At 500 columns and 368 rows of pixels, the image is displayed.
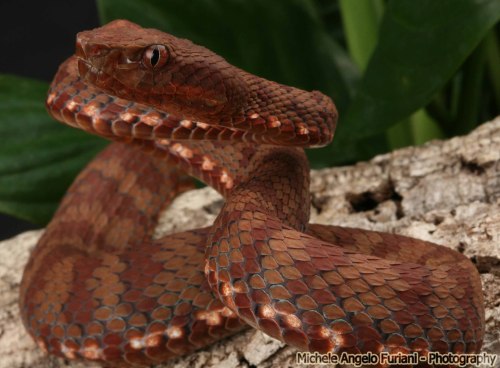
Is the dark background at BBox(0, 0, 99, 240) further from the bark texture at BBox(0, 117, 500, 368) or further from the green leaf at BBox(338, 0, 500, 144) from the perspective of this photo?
the green leaf at BBox(338, 0, 500, 144)

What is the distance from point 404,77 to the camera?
9.20 ft

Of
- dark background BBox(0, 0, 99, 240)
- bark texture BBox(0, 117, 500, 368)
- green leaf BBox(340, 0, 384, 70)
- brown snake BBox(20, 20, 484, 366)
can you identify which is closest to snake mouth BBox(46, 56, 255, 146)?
brown snake BBox(20, 20, 484, 366)

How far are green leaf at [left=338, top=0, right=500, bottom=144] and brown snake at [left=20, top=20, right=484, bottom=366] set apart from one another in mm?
546

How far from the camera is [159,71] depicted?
1.92 m

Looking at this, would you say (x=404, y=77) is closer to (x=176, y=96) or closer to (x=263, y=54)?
(x=263, y=54)

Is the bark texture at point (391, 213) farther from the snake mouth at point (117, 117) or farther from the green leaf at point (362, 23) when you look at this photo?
the green leaf at point (362, 23)

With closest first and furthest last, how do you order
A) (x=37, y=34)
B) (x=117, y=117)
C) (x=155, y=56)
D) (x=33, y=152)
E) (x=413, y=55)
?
(x=155, y=56)
(x=117, y=117)
(x=413, y=55)
(x=33, y=152)
(x=37, y=34)

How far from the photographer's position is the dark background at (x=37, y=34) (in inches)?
209

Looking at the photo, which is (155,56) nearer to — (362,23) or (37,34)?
(362,23)

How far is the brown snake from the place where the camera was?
5.79 ft

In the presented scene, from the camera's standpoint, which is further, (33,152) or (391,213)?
(33,152)

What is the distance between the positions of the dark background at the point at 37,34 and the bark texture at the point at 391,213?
268cm

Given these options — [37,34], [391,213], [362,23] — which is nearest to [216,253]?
[391,213]

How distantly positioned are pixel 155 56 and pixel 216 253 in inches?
19.9
